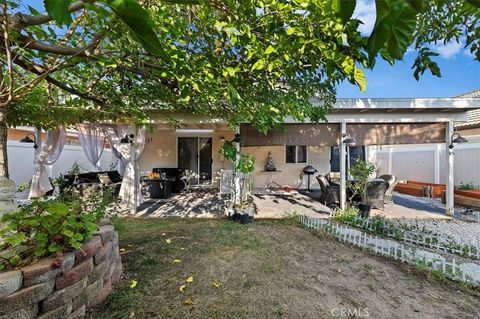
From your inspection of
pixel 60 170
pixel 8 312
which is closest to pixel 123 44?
pixel 8 312

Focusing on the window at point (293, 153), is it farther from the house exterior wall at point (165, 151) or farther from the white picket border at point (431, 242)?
the white picket border at point (431, 242)

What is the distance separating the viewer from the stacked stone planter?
1.48m

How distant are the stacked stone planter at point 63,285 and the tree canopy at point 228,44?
131 centimetres

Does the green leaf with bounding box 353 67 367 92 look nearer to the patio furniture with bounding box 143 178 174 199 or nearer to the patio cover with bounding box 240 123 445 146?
the patio cover with bounding box 240 123 445 146

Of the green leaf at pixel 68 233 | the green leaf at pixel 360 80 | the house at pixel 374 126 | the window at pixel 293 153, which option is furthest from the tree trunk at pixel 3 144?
the window at pixel 293 153

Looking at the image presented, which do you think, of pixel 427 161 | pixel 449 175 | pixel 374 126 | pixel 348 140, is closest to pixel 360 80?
pixel 348 140

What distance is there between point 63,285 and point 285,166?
951cm

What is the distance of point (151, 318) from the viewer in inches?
83.8

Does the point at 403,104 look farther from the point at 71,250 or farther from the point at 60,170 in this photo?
the point at 60,170

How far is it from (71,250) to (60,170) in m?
10.4

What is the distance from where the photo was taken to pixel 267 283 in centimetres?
282

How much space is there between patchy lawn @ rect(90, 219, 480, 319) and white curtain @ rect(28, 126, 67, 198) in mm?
4980

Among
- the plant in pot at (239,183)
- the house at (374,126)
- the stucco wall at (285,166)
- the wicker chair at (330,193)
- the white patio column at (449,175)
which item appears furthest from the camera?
the stucco wall at (285,166)

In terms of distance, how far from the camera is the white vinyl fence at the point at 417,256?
320cm
